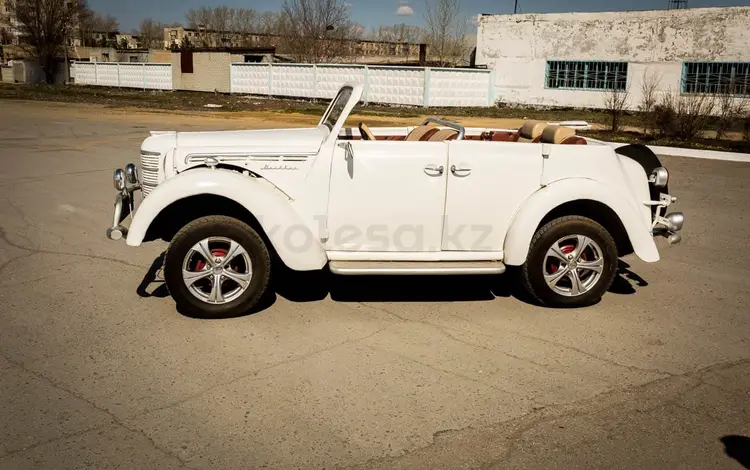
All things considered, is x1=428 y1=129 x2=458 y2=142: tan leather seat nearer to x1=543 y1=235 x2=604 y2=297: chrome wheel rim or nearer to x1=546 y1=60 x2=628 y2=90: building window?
x1=543 y1=235 x2=604 y2=297: chrome wheel rim

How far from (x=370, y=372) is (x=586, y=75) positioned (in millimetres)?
31730

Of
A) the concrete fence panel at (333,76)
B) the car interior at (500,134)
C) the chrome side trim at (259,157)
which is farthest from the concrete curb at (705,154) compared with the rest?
the concrete fence panel at (333,76)

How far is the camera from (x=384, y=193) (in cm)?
525

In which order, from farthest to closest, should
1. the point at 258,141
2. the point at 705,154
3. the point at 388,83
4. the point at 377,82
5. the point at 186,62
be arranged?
the point at 186,62 < the point at 377,82 < the point at 388,83 < the point at 705,154 < the point at 258,141

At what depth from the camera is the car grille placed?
212 inches

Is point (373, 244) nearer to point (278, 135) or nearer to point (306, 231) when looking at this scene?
point (306, 231)

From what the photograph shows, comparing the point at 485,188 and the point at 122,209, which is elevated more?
the point at 485,188

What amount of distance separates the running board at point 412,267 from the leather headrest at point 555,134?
1169mm

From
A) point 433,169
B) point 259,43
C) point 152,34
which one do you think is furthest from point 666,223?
point 152,34

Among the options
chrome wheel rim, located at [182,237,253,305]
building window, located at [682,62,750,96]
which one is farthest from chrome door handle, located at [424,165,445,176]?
building window, located at [682,62,750,96]

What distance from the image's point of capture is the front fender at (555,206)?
5309 mm

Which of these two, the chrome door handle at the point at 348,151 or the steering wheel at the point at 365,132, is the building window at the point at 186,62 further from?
the chrome door handle at the point at 348,151

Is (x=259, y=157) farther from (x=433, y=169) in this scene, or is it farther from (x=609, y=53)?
(x=609, y=53)

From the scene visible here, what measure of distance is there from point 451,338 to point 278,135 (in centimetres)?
205
